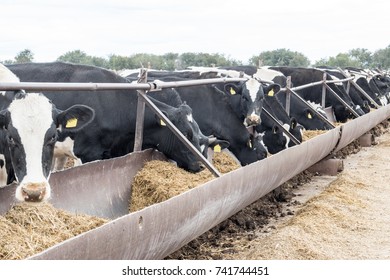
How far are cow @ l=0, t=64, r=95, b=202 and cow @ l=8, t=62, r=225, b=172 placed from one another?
201 cm

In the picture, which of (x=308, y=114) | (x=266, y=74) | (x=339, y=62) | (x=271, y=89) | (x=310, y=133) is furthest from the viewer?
(x=339, y=62)

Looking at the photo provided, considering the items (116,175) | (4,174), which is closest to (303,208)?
(116,175)

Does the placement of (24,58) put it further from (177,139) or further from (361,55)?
(361,55)

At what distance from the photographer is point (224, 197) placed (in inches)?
226

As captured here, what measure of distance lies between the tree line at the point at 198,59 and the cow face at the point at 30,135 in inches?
711

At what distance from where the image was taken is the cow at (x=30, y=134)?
480 cm

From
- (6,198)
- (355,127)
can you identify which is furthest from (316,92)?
(6,198)

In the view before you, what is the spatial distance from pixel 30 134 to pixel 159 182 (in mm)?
1524

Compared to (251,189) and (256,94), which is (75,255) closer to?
(251,189)

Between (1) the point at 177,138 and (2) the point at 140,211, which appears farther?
(1) the point at 177,138

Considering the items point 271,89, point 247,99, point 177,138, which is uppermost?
point 271,89

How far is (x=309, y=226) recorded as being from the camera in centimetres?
705

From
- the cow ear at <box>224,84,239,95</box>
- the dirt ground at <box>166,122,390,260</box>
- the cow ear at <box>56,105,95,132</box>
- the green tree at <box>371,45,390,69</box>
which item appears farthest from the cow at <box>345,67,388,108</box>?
the green tree at <box>371,45,390,69</box>

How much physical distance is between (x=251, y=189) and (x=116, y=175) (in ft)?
4.58
